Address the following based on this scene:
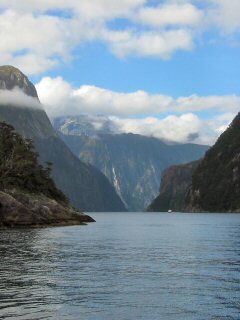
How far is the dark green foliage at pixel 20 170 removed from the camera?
127150 millimetres

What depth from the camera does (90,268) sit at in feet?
137

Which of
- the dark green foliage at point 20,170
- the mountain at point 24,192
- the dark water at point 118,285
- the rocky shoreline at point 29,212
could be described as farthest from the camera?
the dark green foliage at point 20,170

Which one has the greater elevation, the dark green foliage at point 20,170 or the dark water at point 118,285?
the dark green foliage at point 20,170

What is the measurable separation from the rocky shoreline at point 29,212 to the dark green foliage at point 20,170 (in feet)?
24.1

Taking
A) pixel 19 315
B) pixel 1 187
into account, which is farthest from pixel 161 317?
pixel 1 187

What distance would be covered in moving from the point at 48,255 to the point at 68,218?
3040 inches

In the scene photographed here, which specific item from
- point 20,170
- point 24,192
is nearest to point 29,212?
point 24,192

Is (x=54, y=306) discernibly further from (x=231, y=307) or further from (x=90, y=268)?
(x=90, y=268)

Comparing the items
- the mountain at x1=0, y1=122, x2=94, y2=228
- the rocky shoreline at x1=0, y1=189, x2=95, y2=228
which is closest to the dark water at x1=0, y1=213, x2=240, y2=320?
the rocky shoreline at x1=0, y1=189, x2=95, y2=228

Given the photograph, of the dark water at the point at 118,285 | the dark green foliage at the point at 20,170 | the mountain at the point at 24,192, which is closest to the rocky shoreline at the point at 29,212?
the mountain at the point at 24,192

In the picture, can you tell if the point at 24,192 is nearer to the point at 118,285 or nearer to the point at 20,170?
the point at 20,170

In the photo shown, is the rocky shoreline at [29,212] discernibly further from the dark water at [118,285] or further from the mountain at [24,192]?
the dark water at [118,285]

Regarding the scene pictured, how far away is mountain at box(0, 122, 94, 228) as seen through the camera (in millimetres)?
101550

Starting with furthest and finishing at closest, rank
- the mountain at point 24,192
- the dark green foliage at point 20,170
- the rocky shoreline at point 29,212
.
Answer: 1. the dark green foliage at point 20,170
2. the mountain at point 24,192
3. the rocky shoreline at point 29,212
